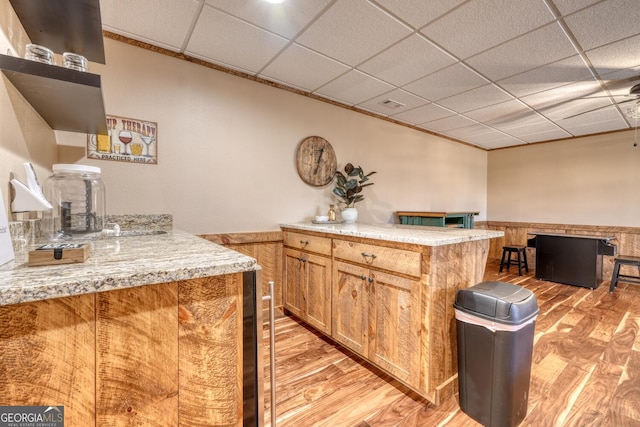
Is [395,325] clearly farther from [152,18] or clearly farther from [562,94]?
[562,94]

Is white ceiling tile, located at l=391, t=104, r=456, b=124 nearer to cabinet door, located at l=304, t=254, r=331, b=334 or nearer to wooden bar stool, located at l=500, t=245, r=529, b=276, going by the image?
cabinet door, located at l=304, t=254, r=331, b=334

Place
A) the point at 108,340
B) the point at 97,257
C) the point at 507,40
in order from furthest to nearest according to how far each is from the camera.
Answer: the point at 507,40, the point at 97,257, the point at 108,340

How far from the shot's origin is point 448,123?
4.07 metres

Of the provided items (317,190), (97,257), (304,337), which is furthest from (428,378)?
(317,190)

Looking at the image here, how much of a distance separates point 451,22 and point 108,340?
8.17 feet

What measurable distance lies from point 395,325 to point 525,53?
94.8 inches

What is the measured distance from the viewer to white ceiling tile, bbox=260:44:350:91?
232cm

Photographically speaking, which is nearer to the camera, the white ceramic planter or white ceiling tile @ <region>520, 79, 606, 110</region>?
white ceiling tile @ <region>520, 79, 606, 110</region>

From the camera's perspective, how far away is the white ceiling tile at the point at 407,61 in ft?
7.16

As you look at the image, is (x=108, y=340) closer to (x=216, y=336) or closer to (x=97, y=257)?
(x=216, y=336)

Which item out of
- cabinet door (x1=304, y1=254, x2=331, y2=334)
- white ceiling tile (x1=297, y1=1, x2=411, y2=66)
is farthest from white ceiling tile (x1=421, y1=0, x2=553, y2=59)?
cabinet door (x1=304, y1=254, x2=331, y2=334)

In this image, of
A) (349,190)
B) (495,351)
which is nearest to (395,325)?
(495,351)

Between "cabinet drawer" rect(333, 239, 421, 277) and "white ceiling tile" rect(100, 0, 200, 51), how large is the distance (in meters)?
1.90

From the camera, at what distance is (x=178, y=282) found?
0.74 m
